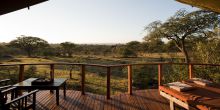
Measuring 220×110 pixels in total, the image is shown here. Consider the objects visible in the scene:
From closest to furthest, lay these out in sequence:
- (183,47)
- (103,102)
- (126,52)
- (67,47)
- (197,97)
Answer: (197,97)
(103,102)
(183,47)
(126,52)
(67,47)

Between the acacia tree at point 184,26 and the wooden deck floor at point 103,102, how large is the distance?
1620cm

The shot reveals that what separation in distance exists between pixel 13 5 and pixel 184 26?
69.7 ft

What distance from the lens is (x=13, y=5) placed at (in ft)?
11.0

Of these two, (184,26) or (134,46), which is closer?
(184,26)

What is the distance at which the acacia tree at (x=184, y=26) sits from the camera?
2212cm

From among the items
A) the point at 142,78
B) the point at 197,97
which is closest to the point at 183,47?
the point at 142,78

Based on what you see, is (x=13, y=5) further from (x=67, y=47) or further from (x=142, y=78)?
(x=67, y=47)

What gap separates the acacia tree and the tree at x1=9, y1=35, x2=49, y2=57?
28537 mm

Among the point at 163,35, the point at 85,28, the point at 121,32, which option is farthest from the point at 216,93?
the point at 85,28

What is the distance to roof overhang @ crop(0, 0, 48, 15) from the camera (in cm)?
318

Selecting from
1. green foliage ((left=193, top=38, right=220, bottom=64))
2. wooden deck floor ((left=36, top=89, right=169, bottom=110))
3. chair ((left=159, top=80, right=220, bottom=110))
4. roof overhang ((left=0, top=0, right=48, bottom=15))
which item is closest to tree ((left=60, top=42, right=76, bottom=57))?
green foliage ((left=193, top=38, right=220, bottom=64))

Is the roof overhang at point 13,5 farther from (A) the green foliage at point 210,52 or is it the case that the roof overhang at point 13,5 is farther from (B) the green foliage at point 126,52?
(B) the green foliage at point 126,52

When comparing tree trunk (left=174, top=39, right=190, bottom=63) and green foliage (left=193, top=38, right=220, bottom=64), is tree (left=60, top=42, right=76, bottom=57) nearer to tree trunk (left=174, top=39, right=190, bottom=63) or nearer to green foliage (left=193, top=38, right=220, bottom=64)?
tree trunk (left=174, top=39, right=190, bottom=63)

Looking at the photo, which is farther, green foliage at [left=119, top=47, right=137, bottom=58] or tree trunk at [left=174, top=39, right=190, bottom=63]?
green foliage at [left=119, top=47, right=137, bottom=58]
